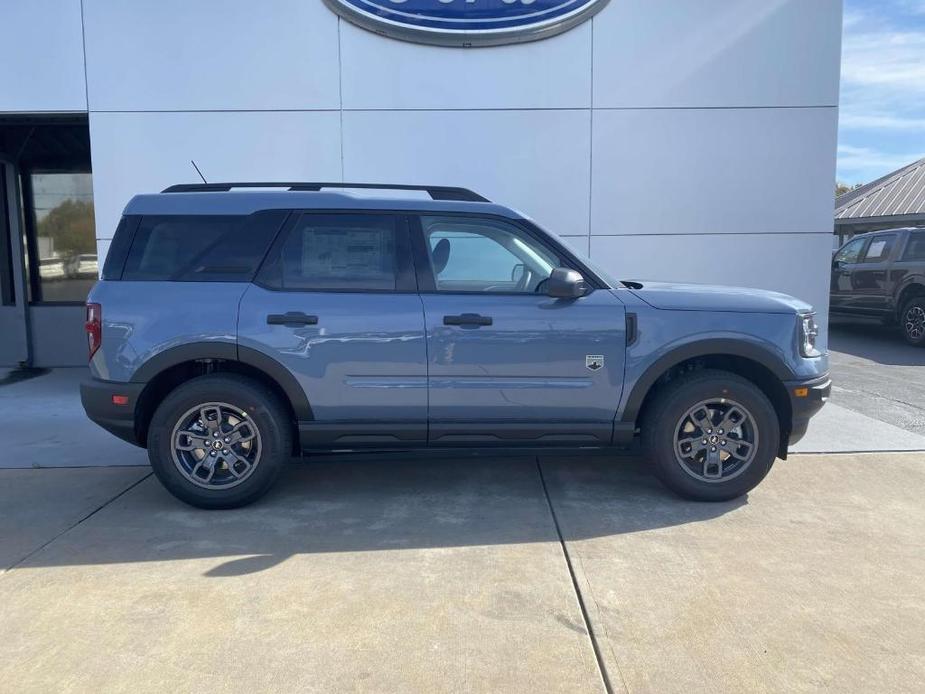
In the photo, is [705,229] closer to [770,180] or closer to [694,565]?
[770,180]

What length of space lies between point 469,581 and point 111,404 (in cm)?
250

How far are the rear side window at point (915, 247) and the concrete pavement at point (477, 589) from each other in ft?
28.1

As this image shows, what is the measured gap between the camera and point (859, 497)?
15.6ft

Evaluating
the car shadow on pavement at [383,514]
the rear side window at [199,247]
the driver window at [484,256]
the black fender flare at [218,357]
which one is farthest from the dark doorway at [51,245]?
the driver window at [484,256]

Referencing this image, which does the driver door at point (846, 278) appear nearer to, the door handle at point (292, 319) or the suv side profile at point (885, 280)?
the suv side profile at point (885, 280)

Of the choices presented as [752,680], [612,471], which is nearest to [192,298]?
[612,471]

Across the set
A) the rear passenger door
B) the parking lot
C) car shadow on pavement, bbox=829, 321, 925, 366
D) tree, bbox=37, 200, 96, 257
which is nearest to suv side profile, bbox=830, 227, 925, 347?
car shadow on pavement, bbox=829, 321, 925, 366

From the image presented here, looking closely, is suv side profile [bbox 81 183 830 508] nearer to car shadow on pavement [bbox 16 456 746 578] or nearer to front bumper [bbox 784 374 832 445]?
front bumper [bbox 784 374 832 445]

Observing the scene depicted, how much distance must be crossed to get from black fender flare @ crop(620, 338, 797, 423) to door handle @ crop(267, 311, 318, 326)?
201cm

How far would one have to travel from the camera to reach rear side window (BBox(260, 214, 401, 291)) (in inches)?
177

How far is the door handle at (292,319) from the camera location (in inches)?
173

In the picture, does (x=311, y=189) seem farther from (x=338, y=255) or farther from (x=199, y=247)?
(x=199, y=247)

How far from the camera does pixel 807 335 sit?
4609 millimetres

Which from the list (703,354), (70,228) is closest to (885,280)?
(703,354)
